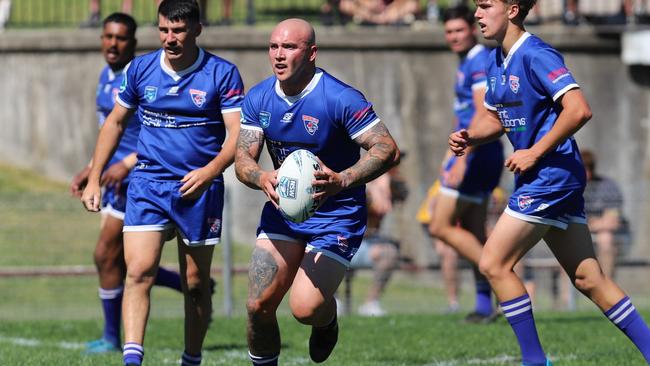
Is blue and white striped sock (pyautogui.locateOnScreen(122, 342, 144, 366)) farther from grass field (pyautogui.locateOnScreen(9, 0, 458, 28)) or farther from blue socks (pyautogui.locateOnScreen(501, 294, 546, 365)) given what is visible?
grass field (pyautogui.locateOnScreen(9, 0, 458, 28))

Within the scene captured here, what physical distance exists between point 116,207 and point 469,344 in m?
2.88

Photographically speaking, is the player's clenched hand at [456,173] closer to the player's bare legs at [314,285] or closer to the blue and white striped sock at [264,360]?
the player's bare legs at [314,285]

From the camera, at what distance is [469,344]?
10.1 meters

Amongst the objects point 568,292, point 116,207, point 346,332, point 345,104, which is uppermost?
point 345,104

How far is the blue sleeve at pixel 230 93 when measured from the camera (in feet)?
26.2

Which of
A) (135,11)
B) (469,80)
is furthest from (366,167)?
(135,11)

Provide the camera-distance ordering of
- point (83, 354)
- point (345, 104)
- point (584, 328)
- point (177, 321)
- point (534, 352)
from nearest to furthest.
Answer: point (345, 104) → point (534, 352) → point (83, 354) → point (584, 328) → point (177, 321)

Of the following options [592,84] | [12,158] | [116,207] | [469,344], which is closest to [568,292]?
[592,84]

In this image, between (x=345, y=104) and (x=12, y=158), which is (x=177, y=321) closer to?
(x=345, y=104)

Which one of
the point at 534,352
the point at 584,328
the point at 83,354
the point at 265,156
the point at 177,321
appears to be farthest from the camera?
the point at 265,156

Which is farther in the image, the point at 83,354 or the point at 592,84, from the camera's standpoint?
the point at 592,84

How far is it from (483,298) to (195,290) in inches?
164

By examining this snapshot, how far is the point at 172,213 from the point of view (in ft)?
26.1

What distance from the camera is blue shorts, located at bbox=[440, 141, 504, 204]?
1099cm
